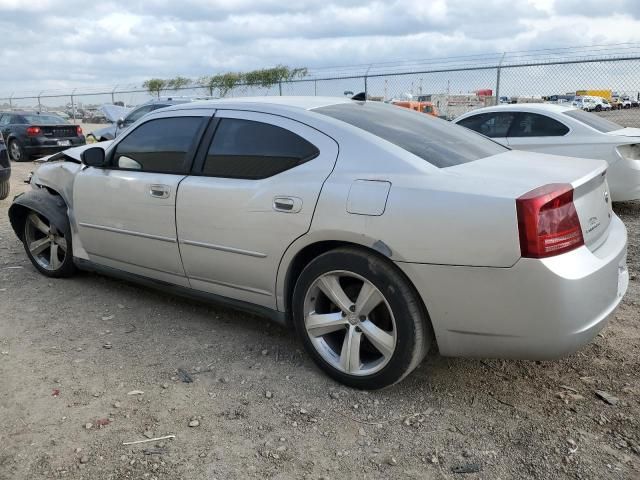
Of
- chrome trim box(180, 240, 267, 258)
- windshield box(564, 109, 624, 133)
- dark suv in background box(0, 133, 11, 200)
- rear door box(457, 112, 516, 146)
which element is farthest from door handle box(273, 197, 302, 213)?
dark suv in background box(0, 133, 11, 200)

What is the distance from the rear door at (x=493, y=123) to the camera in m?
7.88

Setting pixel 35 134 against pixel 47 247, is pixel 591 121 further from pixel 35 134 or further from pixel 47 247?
pixel 35 134

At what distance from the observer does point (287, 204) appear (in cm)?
309

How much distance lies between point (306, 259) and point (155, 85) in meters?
30.2

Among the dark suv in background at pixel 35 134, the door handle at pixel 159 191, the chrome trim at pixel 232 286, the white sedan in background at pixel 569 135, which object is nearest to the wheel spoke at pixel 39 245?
the door handle at pixel 159 191

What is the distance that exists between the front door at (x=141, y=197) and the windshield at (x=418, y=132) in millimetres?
1023

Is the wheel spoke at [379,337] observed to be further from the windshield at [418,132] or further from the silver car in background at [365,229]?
the windshield at [418,132]

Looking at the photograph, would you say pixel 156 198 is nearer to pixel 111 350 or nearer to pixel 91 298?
pixel 111 350

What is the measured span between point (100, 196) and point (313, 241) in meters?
A: 2.00

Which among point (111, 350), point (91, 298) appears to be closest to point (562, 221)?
point (111, 350)

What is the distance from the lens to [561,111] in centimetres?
755

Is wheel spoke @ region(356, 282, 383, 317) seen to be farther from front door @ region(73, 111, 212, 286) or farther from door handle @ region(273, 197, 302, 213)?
front door @ region(73, 111, 212, 286)

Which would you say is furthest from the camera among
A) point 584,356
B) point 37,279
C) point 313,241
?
point 37,279

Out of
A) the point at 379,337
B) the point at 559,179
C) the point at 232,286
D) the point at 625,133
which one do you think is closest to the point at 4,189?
the point at 232,286
